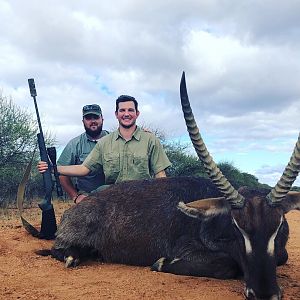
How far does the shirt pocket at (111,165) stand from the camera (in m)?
7.91

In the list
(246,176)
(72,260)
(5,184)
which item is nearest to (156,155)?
(72,260)

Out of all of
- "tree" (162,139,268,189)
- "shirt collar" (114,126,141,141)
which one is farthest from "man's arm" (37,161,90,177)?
"tree" (162,139,268,189)

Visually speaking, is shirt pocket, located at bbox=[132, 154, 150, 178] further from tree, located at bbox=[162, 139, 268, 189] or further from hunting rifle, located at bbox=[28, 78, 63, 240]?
tree, located at bbox=[162, 139, 268, 189]

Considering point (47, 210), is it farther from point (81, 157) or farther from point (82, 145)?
point (82, 145)

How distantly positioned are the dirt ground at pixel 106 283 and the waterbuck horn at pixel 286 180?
906mm

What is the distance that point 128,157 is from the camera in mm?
7930

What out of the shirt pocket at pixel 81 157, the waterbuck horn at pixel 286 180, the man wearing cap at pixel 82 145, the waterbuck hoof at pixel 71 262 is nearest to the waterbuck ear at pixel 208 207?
the waterbuck horn at pixel 286 180

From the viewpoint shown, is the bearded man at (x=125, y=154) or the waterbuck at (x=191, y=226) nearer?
the waterbuck at (x=191, y=226)

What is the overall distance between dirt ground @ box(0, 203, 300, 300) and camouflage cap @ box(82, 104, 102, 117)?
149 inches

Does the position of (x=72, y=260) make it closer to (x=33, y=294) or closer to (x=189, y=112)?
(x=33, y=294)

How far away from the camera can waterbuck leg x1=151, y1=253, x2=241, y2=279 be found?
5102mm

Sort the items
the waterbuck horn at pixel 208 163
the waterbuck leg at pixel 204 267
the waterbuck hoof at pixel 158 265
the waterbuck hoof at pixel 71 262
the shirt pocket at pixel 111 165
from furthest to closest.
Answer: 1. the shirt pocket at pixel 111 165
2. the waterbuck hoof at pixel 71 262
3. the waterbuck hoof at pixel 158 265
4. the waterbuck leg at pixel 204 267
5. the waterbuck horn at pixel 208 163

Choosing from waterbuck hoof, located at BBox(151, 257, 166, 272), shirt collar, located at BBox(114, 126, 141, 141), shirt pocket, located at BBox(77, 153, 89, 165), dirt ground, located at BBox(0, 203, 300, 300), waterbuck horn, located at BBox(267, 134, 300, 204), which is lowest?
dirt ground, located at BBox(0, 203, 300, 300)

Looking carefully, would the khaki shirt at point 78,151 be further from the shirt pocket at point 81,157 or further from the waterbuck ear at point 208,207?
the waterbuck ear at point 208,207
